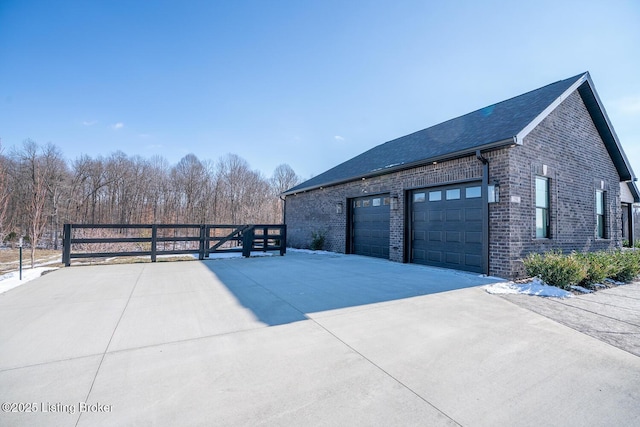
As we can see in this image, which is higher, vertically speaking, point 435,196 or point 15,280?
point 435,196

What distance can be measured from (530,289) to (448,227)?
2.71 metres

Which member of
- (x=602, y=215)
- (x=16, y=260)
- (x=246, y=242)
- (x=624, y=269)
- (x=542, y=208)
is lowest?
(x=16, y=260)

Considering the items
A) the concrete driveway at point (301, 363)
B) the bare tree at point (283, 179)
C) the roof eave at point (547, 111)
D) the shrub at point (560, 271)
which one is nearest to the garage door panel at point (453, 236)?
the shrub at point (560, 271)

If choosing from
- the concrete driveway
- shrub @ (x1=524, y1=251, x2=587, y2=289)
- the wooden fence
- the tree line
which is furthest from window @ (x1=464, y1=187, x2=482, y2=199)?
the tree line

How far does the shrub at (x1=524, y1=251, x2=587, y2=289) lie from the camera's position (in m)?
5.70

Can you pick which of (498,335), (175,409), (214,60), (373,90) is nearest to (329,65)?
(373,90)

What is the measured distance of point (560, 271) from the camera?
5762mm

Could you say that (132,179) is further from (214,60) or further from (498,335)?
(498,335)

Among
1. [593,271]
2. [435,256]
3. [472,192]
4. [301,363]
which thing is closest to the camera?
[301,363]

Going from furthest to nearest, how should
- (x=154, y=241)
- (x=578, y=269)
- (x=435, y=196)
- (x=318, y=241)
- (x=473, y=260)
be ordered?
(x=318, y=241)
(x=154, y=241)
(x=435, y=196)
(x=473, y=260)
(x=578, y=269)

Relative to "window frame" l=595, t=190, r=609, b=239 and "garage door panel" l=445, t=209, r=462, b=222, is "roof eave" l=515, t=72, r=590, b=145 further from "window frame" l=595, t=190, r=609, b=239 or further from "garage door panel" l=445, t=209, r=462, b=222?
"window frame" l=595, t=190, r=609, b=239

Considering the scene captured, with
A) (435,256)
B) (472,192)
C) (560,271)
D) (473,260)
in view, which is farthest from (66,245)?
(560,271)

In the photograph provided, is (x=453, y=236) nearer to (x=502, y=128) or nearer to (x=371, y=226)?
(x=502, y=128)

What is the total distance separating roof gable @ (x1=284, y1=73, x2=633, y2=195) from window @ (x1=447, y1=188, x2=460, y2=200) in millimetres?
→ 957
